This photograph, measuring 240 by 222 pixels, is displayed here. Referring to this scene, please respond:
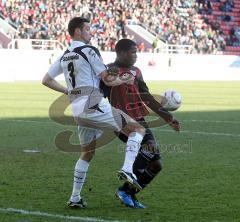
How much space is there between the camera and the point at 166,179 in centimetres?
928

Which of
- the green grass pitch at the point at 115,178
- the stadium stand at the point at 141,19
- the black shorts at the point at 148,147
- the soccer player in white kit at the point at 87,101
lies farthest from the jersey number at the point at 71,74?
the stadium stand at the point at 141,19

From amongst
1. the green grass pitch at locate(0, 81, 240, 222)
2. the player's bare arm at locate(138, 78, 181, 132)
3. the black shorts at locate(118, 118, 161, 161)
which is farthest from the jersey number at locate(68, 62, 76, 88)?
the green grass pitch at locate(0, 81, 240, 222)

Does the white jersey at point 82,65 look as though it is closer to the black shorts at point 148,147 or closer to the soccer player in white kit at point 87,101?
the soccer player in white kit at point 87,101

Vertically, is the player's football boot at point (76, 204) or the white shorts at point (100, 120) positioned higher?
the white shorts at point (100, 120)

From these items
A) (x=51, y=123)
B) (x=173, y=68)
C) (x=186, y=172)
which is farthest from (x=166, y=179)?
(x=173, y=68)

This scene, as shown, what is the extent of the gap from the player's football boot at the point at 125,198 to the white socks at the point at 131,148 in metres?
0.47

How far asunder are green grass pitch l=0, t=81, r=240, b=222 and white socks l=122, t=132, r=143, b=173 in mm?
475

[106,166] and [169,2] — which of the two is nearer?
[106,166]

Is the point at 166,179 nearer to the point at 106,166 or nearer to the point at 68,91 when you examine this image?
the point at 106,166

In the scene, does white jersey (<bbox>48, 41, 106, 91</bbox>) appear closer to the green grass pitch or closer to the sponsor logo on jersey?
the sponsor logo on jersey

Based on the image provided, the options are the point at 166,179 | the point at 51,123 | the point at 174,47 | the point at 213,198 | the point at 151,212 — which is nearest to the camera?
the point at 151,212

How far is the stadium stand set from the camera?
40.2 meters

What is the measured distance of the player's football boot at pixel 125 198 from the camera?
7.41 metres

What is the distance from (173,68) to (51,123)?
24.7 meters
